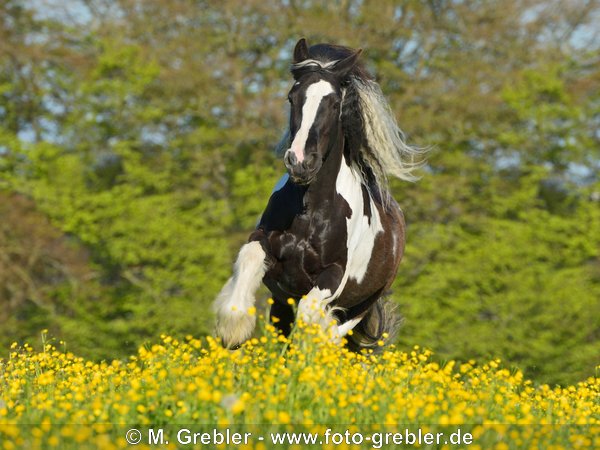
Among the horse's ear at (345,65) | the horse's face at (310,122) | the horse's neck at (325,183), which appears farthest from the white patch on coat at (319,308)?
the horse's ear at (345,65)

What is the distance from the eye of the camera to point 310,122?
676cm

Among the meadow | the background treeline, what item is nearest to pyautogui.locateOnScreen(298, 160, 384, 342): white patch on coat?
the meadow

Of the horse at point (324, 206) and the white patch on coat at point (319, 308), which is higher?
the horse at point (324, 206)

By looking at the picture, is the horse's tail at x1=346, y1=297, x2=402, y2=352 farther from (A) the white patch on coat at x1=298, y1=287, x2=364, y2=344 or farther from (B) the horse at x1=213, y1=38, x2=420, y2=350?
(A) the white patch on coat at x1=298, y1=287, x2=364, y2=344

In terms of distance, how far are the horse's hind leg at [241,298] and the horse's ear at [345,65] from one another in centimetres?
150

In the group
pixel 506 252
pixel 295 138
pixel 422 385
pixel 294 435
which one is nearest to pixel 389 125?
pixel 295 138

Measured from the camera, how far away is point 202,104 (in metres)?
23.6

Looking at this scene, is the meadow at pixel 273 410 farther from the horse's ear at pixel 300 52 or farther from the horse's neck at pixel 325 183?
the horse's ear at pixel 300 52

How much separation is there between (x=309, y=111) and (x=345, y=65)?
0.62 m

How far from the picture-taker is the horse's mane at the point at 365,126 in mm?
7309

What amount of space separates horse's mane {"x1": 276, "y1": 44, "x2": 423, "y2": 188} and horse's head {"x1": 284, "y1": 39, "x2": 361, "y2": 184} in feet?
0.05

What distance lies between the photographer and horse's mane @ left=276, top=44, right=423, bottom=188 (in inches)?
288

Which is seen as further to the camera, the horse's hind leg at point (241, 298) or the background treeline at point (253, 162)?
the background treeline at point (253, 162)

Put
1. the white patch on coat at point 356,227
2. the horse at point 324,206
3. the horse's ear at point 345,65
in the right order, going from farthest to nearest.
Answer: the white patch on coat at point 356,227, the horse's ear at point 345,65, the horse at point 324,206
